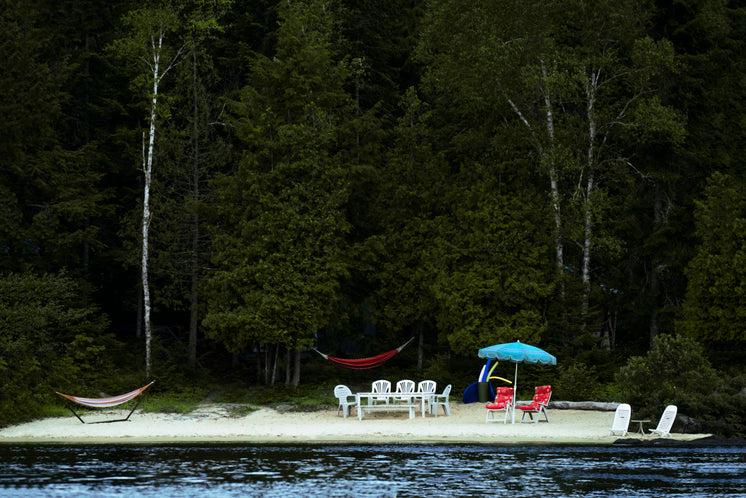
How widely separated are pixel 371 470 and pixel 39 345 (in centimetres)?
1558

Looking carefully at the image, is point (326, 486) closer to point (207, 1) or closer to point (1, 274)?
point (1, 274)

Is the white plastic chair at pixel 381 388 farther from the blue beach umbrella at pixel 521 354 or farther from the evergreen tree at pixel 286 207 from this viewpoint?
the blue beach umbrella at pixel 521 354

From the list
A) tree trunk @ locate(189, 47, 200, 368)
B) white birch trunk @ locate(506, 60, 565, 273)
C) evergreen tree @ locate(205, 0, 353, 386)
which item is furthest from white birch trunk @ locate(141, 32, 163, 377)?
white birch trunk @ locate(506, 60, 565, 273)

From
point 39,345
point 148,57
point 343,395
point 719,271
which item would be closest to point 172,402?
point 39,345

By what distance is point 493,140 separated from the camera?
3275 cm

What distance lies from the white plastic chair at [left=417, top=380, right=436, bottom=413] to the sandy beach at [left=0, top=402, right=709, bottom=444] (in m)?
0.41

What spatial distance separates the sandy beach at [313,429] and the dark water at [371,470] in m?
1.20

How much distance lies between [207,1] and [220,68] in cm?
486

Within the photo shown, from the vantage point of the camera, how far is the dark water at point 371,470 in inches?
581

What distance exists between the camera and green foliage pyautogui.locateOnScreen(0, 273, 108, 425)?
86.4 feet

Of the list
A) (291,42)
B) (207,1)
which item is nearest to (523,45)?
(291,42)

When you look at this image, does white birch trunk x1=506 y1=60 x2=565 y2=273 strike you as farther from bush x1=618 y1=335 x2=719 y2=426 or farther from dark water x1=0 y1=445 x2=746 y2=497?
dark water x1=0 y1=445 x2=746 y2=497

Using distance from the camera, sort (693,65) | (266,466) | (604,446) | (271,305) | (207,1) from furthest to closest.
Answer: (207,1)
(693,65)
(271,305)
(604,446)
(266,466)

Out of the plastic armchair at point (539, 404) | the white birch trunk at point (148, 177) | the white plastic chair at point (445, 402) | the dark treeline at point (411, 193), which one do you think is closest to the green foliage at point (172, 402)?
the dark treeline at point (411, 193)
